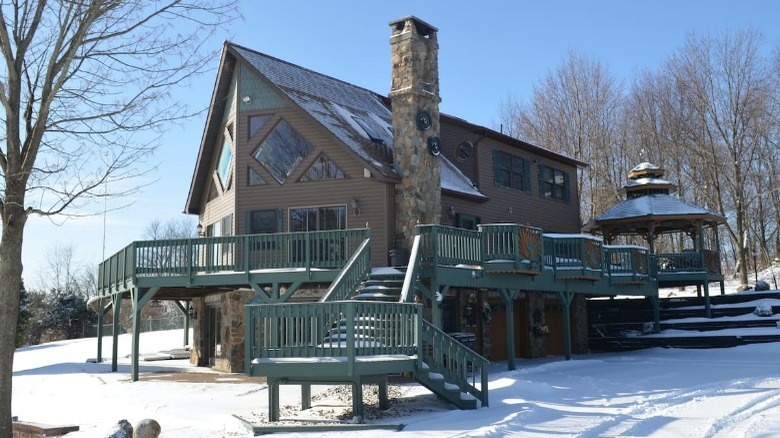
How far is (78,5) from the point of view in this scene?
12508mm

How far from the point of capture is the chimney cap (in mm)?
21953

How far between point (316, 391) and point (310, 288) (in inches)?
172

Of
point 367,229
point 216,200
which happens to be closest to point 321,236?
point 367,229

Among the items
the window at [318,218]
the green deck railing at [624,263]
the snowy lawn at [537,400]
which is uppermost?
the window at [318,218]

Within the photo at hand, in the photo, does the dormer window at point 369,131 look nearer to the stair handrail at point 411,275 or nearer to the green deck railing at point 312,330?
the stair handrail at point 411,275

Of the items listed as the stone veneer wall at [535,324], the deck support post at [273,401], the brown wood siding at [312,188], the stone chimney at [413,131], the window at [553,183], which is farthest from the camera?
the window at [553,183]

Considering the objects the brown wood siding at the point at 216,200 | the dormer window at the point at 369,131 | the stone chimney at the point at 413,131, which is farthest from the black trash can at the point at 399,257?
the brown wood siding at the point at 216,200

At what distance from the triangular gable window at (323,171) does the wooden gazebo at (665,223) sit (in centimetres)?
1299

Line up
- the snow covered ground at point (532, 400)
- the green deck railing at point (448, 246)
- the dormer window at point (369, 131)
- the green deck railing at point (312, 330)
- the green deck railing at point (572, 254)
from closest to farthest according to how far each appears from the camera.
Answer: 1. the snow covered ground at point (532, 400)
2. the green deck railing at point (312, 330)
3. the green deck railing at point (448, 246)
4. the green deck railing at point (572, 254)
5. the dormer window at point (369, 131)

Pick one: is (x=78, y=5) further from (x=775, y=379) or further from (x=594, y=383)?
(x=775, y=379)

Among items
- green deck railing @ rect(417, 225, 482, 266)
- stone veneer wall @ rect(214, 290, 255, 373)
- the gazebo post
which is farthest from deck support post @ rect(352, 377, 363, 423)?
the gazebo post

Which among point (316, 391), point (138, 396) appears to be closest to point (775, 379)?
point (316, 391)

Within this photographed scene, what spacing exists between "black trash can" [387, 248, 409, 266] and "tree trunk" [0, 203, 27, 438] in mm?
10185

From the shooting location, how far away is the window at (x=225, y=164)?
24266 mm
